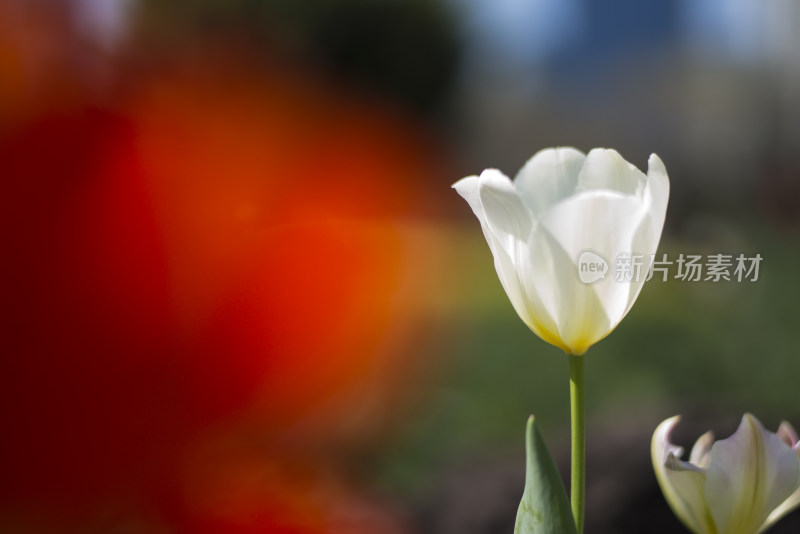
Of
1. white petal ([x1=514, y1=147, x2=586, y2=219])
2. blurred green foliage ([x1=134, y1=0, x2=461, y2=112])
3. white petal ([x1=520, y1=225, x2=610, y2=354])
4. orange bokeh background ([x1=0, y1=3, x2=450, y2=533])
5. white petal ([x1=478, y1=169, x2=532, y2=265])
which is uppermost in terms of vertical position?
blurred green foliage ([x1=134, y1=0, x2=461, y2=112])

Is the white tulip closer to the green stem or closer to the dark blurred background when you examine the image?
the green stem

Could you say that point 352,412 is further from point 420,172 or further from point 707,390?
point 420,172

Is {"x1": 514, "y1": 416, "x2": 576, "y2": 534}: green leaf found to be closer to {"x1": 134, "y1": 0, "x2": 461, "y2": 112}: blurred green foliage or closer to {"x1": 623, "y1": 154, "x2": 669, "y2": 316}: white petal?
{"x1": 623, "y1": 154, "x2": 669, "y2": 316}: white petal

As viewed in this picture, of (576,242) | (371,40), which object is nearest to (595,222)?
(576,242)

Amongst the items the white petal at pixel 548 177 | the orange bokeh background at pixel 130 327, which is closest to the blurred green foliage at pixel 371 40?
the orange bokeh background at pixel 130 327

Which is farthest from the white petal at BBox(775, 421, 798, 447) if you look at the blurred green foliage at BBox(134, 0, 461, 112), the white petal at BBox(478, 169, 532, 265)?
the blurred green foliage at BBox(134, 0, 461, 112)

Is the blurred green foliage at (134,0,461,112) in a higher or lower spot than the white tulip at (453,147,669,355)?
Result: higher

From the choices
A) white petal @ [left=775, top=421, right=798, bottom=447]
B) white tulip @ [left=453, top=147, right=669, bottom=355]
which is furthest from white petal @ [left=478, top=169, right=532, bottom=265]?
white petal @ [left=775, top=421, right=798, bottom=447]

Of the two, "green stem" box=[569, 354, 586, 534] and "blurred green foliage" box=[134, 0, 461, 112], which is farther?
"blurred green foliage" box=[134, 0, 461, 112]
